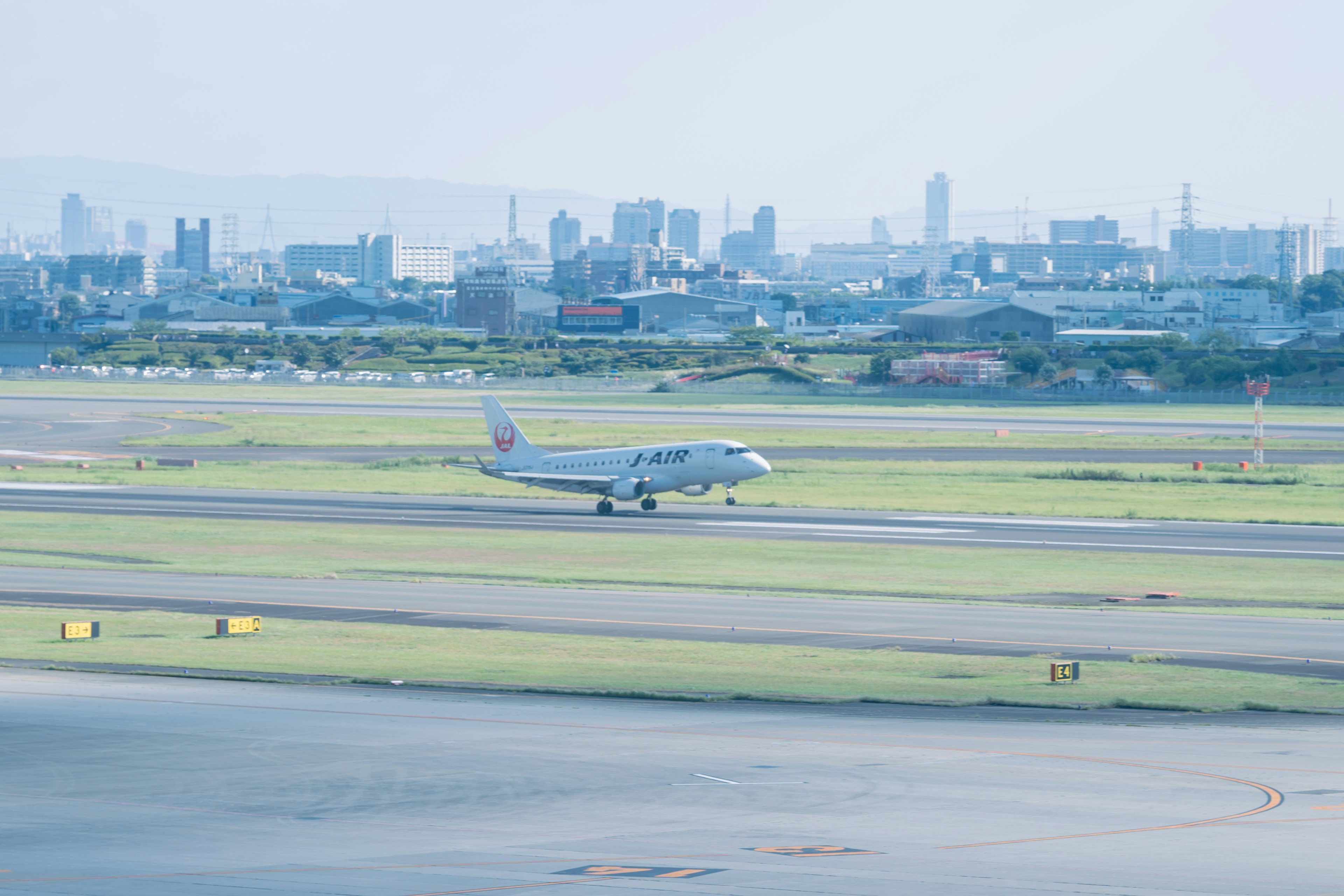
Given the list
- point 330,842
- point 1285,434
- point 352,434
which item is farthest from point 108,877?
point 1285,434

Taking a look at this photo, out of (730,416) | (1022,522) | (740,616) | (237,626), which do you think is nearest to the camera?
(237,626)

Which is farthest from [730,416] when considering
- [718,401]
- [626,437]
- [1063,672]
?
[1063,672]

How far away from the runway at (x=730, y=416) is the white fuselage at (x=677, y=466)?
56.0 metres

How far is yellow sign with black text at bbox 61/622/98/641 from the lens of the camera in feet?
136

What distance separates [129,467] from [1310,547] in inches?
2932

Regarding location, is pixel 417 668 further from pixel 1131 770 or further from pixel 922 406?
pixel 922 406

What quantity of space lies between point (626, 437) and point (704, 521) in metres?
48.8

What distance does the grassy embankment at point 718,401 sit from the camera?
509 feet

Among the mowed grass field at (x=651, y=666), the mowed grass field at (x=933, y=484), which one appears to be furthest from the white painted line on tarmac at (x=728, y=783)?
the mowed grass field at (x=933, y=484)

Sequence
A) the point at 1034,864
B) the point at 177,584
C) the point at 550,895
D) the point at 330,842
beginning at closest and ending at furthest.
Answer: the point at 550,895 < the point at 1034,864 < the point at 330,842 < the point at 177,584

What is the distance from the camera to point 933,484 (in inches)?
3634

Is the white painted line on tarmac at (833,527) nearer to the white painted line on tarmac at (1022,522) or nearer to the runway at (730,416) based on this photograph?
the white painted line on tarmac at (1022,522)

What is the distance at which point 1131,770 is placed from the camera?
26.1 meters

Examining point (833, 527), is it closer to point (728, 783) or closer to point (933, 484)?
point (933, 484)
